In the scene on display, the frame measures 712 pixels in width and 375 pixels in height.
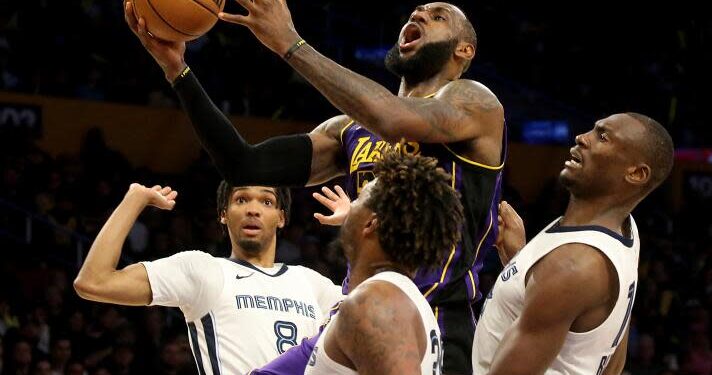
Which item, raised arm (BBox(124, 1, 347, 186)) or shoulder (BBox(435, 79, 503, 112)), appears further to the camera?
raised arm (BBox(124, 1, 347, 186))

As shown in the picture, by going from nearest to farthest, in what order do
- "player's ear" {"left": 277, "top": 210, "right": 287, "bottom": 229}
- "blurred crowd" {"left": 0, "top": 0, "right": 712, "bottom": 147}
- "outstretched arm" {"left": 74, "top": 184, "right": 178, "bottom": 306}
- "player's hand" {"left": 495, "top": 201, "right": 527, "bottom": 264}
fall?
"outstretched arm" {"left": 74, "top": 184, "right": 178, "bottom": 306} < "player's hand" {"left": 495, "top": 201, "right": 527, "bottom": 264} < "player's ear" {"left": 277, "top": 210, "right": 287, "bottom": 229} < "blurred crowd" {"left": 0, "top": 0, "right": 712, "bottom": 147}

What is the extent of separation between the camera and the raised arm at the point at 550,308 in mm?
3732

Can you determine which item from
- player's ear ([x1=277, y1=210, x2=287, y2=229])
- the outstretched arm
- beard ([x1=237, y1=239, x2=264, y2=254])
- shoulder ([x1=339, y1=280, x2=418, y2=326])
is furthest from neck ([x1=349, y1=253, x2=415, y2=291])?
player's ear ([x1=277, y1=210, x2=287, y2=229])

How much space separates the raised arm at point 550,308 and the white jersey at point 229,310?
4.29 feet

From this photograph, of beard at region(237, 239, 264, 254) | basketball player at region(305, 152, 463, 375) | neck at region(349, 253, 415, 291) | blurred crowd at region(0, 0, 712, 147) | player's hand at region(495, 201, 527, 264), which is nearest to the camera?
basketball player at region(305, 152, 463, 375)

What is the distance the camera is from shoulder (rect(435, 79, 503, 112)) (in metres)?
3.78

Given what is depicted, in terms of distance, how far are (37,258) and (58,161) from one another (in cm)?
100

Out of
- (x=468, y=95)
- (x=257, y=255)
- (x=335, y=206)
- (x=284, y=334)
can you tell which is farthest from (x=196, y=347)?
(x=468, y=95)

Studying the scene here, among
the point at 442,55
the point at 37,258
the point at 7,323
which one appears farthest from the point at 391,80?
the point at 442,55

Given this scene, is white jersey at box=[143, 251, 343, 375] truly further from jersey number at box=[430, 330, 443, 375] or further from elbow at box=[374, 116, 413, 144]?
jersey number at box=[430, 330, 443, 375]

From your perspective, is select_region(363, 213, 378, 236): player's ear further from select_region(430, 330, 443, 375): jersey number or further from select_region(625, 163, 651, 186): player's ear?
select_region(625, 163, 651, 186): player's ear

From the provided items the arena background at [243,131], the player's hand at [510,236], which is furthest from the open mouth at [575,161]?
the arena background at [243,131]

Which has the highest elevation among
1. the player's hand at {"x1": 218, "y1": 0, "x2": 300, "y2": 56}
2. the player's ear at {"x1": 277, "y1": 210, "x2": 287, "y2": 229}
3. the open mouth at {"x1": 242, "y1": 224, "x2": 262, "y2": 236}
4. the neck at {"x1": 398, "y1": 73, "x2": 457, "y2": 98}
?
the player's hand at {"x1": 218, "y1": 0, "x2": 300, "y2": 56}

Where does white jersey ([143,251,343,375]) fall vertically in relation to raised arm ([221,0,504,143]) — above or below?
below
